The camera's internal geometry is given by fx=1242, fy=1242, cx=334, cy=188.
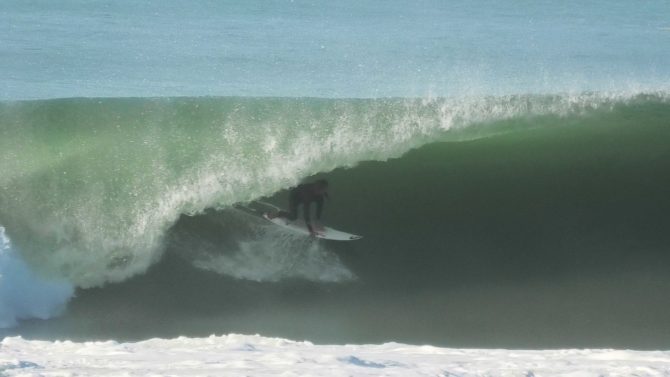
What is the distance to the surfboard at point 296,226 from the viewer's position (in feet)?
28.3

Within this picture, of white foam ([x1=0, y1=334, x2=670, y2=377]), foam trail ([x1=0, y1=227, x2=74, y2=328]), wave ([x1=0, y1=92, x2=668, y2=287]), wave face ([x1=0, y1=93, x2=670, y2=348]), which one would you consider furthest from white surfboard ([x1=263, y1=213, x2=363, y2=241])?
white foam ([x1=0, y1=334, x2=670, y2=377])

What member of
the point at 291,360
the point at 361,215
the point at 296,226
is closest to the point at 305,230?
the point at 296,226

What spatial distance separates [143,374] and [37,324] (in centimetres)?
203

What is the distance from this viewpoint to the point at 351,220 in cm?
906

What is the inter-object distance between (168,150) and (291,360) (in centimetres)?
346

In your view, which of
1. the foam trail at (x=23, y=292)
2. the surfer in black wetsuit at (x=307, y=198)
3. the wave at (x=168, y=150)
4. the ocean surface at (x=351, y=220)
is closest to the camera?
the foam trail at (x=23, y=292)

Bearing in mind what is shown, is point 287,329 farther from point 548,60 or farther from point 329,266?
point 548,60

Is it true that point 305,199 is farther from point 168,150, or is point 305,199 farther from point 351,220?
point 168,150

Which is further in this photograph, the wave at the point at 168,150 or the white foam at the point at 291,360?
the wave at the point at 168,150

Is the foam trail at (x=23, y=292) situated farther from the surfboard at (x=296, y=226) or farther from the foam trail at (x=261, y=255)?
the surfboard at (x=296, y=226)

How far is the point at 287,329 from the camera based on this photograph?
310 inches

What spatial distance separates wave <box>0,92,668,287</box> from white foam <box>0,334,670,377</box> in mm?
1653

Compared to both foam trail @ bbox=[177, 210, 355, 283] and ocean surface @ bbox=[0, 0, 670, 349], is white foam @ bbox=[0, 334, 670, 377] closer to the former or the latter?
ocean surface @ bbox=[0, 0, 670, 349]

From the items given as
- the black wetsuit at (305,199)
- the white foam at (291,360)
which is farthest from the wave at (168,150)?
the white foam at (291,360)
